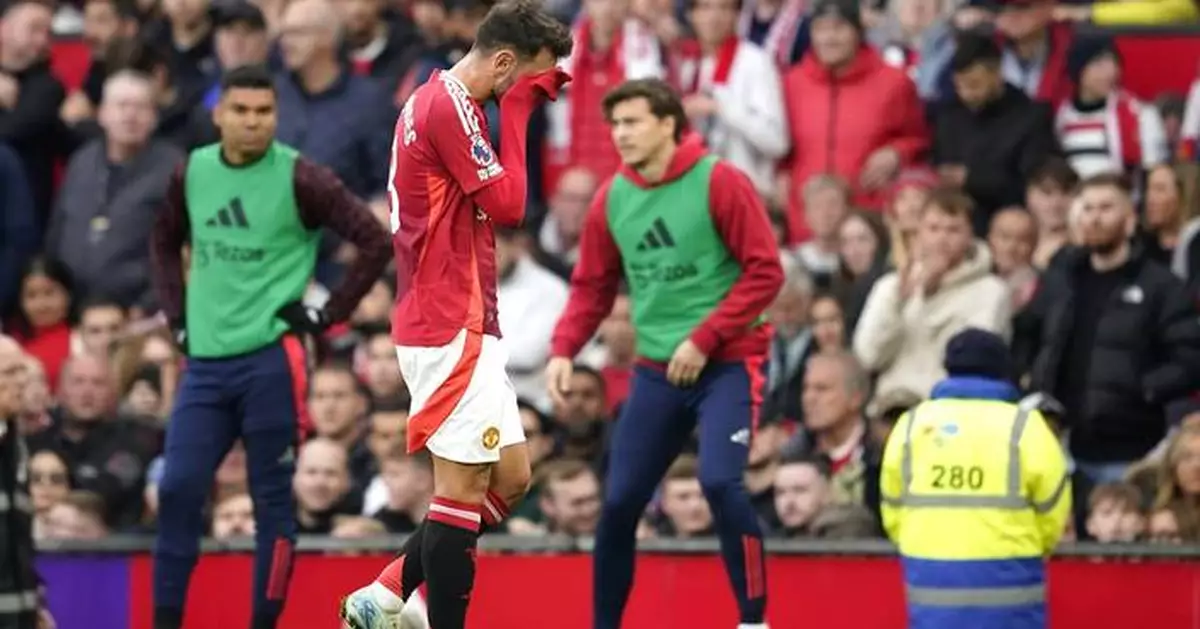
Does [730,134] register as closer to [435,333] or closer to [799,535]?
[799,535]

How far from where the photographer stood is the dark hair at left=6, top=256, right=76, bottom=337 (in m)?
17.7

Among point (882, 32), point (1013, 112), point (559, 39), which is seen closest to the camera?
point (559, 39)

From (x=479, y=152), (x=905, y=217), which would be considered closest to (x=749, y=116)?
(x=905, y=217)

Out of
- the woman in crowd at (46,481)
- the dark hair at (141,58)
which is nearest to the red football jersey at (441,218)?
the woman in crowd at (46,481)

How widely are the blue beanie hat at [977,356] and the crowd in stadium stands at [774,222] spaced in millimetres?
1647

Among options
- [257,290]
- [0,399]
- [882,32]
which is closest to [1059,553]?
[257,290]

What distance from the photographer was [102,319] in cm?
1744

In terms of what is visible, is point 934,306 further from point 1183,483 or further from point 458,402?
point 458,402

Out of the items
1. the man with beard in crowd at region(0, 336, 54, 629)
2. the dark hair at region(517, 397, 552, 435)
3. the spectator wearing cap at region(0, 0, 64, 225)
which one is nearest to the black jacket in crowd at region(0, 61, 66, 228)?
the spectator wearing cap at region(0, 0, 64, 225)

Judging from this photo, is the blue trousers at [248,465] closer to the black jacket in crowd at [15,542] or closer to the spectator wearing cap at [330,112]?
the black jacket in crowd at [15,542]

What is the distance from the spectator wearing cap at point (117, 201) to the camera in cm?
1803

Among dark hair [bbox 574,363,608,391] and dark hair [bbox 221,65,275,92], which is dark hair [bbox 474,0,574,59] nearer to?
dark hair [bbox 221,65,275,92]

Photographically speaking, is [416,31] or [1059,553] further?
[416,31]

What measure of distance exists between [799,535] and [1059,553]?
4.66 feet
